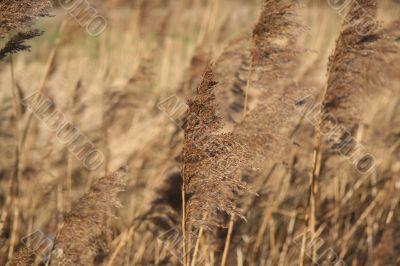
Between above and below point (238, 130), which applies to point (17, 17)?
above

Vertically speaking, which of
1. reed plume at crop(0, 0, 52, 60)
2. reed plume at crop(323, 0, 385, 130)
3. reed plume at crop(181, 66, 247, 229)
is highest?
reed plume at crop(0, 0, 52, 60)

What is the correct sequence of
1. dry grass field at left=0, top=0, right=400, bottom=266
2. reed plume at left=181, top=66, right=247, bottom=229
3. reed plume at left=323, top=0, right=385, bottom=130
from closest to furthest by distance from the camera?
reed plume at left=181, top=66, right=247, bottom=229
dry grass field at left=0, top=0, right=400, bottom=266
reed plume at left=323, top=0, right=385, bottom=130

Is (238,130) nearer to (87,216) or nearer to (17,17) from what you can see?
(87,216)

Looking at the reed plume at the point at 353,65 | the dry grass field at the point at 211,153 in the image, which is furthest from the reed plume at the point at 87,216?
the reed plume at the point at 353,65

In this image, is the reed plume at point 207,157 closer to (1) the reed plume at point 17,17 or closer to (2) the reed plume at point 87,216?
(2) the reed plume at point 87,216

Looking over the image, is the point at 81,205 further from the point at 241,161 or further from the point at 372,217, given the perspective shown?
the point at 372,217

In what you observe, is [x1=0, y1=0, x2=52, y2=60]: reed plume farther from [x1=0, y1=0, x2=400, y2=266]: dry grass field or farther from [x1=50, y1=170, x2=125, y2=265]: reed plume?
[x1=50, y1=170, x2=125, y2=265]: reed plume

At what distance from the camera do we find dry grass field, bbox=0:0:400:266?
6.84 ft

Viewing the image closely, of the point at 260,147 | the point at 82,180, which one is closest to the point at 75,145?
the point at 82,180

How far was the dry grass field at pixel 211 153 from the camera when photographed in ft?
6.84

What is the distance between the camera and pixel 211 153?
75.0 inches

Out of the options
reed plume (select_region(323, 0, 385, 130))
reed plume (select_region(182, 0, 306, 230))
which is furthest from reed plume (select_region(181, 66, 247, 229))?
reed plume (select_region(323, 0, 385, 130))

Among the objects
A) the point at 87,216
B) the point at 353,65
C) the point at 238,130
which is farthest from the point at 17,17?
the point at 353,65

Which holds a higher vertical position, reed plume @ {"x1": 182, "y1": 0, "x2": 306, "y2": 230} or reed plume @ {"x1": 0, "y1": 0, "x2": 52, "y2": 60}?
reed plume @ {"x1": 0, "y1": 0, "x2": 52, "y2": 60}
